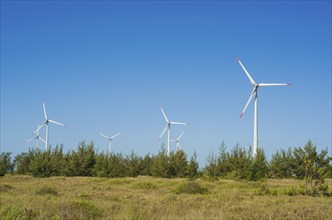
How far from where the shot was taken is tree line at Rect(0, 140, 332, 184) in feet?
159

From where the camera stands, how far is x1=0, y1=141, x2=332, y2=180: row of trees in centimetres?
4841

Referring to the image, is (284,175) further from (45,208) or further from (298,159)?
(45,208)

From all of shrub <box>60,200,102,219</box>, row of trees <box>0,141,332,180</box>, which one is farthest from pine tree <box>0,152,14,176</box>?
shrub <box>60,200,102,219</box>

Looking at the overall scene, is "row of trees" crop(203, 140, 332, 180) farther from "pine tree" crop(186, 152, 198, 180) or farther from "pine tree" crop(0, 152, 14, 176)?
"pine tree" crop(0, 152, 14, 176)

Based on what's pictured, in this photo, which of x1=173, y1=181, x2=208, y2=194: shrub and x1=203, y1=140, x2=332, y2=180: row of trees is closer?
x1=173, y1=181, x2=208, y2=194: shrub

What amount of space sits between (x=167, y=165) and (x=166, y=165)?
14 centimetres

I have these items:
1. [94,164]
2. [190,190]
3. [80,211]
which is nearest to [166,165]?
[94,164]

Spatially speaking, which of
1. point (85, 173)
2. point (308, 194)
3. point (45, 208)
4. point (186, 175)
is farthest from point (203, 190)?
point (85, 173)

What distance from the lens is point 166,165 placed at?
57469mm

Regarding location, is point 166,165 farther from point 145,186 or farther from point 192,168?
point 145,186

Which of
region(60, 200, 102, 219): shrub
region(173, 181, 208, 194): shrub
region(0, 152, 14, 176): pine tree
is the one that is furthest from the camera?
region(0, 152, 14, 176): pine tree

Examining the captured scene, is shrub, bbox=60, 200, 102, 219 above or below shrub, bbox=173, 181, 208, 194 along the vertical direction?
below

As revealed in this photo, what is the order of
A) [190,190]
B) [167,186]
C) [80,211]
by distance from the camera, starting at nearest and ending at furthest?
[80,211] < [190,190] < [167,186]

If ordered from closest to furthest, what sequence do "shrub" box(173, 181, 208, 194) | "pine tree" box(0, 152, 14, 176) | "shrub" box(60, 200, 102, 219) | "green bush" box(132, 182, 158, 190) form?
"shrub" box(60, 200, 102, 219), "shrub" box(173, 181, 208, 194), "green bush" box(132, 182, 158, 190), "pine tree" box(0, 152, 14, 176)
